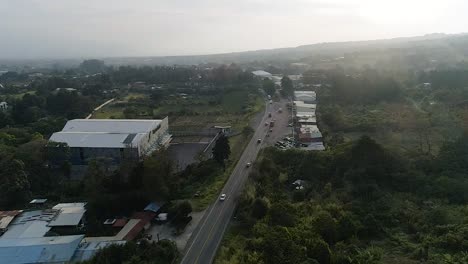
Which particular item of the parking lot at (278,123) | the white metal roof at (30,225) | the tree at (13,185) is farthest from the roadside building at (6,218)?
the parking lot at (278,123)

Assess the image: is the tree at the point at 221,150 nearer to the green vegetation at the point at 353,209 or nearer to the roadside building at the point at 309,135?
the green vegetation at the point at 353,209

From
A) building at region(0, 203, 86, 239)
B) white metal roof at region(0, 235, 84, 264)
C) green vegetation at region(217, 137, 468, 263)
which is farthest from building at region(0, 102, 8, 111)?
green vegetation at region(217, 137, 468, 263)

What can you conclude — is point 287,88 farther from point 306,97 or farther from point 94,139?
point 94,139

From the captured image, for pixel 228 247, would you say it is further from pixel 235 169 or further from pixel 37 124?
pixel 37 124

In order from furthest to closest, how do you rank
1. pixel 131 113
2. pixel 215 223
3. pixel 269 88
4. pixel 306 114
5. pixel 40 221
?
pixel 269 88 < pixel 131 113 < pixel 306 114 < pixel 40 221 < pixel 215 223

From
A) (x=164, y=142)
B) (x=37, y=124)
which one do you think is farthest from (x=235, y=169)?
(x=37, y=124)

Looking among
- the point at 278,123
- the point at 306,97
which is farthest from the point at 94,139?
the point at 306,97
